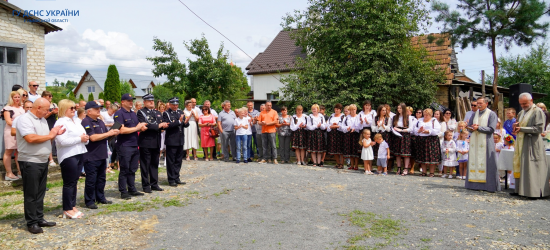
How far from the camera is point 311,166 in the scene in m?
11.8

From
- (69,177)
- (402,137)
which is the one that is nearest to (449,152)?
(402,137)

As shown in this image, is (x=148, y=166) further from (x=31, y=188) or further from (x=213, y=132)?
(x=213, y=132)

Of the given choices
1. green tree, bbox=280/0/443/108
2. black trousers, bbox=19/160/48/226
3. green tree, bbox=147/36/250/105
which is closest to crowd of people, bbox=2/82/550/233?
black trousers, bbox=19/160/48/226

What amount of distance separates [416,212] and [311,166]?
5.64 meters

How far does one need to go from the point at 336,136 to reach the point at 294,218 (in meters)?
5.95

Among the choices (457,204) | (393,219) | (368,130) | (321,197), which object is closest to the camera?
(393,219)

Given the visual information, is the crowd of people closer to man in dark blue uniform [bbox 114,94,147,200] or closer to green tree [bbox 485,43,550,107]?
man in dark blue uniform [bbox 114,94,147,200]

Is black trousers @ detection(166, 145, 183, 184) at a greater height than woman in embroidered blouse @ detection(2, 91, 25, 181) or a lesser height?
lesser

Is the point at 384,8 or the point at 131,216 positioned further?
the point at 384,8

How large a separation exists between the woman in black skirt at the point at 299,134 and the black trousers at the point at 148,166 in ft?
16.7

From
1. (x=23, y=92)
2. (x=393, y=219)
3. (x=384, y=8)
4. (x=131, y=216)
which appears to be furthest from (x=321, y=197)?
(x=384, y=8)

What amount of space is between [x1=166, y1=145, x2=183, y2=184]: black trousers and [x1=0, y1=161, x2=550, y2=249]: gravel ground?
280mm

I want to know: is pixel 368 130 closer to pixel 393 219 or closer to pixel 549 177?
pixel 549 177

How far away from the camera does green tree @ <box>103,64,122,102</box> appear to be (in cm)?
4381
